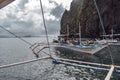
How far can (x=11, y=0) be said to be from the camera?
12.6 ft

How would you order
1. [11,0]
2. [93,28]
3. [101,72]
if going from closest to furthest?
[11,0], [101,72], [93,28]

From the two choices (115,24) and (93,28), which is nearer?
(115,24)

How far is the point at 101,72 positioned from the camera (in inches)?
911

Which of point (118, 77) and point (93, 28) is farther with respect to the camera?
point (93, 28)

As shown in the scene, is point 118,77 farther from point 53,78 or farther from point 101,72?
point 53,78

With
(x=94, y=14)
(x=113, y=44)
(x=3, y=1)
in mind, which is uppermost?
(x=94, y=14)

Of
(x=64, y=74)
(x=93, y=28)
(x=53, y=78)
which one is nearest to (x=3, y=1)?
(x=53, y=78)

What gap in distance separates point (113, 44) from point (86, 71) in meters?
43.5

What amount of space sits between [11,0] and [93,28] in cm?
10495

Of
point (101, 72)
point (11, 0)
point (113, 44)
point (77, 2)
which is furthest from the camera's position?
point (77, 2)

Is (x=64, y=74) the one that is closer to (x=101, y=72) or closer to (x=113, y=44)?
(x=101, y=72)

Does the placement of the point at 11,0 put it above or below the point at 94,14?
below

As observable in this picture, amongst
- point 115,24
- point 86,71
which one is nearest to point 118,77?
point 86,71

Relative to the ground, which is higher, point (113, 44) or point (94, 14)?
point (94, 14)
